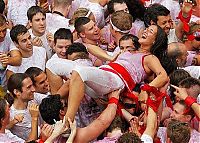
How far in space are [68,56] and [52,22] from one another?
1481 millimetres

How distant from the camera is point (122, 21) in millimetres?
7141

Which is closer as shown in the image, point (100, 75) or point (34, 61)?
point (100, 75)

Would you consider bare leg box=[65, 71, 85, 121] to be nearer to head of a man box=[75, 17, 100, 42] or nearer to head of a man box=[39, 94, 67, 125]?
head of a man box=[39, 94, 67, 125]

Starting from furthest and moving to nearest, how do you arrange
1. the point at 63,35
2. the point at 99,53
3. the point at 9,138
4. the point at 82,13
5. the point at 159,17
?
the point at 82,13 → the point at 159,17 → the point at 63,35 → the point at 99,53 → the point at 9,138

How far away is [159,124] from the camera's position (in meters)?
6.08

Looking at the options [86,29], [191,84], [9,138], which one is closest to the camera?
[9,138]

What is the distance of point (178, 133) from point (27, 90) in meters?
1.77

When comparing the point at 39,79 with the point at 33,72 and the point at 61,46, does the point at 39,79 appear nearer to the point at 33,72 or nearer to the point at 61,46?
the point at 33,72

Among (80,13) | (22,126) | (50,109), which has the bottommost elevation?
(22,126)

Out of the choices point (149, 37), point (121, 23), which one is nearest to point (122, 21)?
point (121, 23)

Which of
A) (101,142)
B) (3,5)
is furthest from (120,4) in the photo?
(101,142)

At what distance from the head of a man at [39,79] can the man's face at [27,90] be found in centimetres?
22

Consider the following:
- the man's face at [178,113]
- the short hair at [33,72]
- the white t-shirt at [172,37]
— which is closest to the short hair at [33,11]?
the short hair at [33,72]

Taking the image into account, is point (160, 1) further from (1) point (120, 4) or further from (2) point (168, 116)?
(2) point (168, 116)
